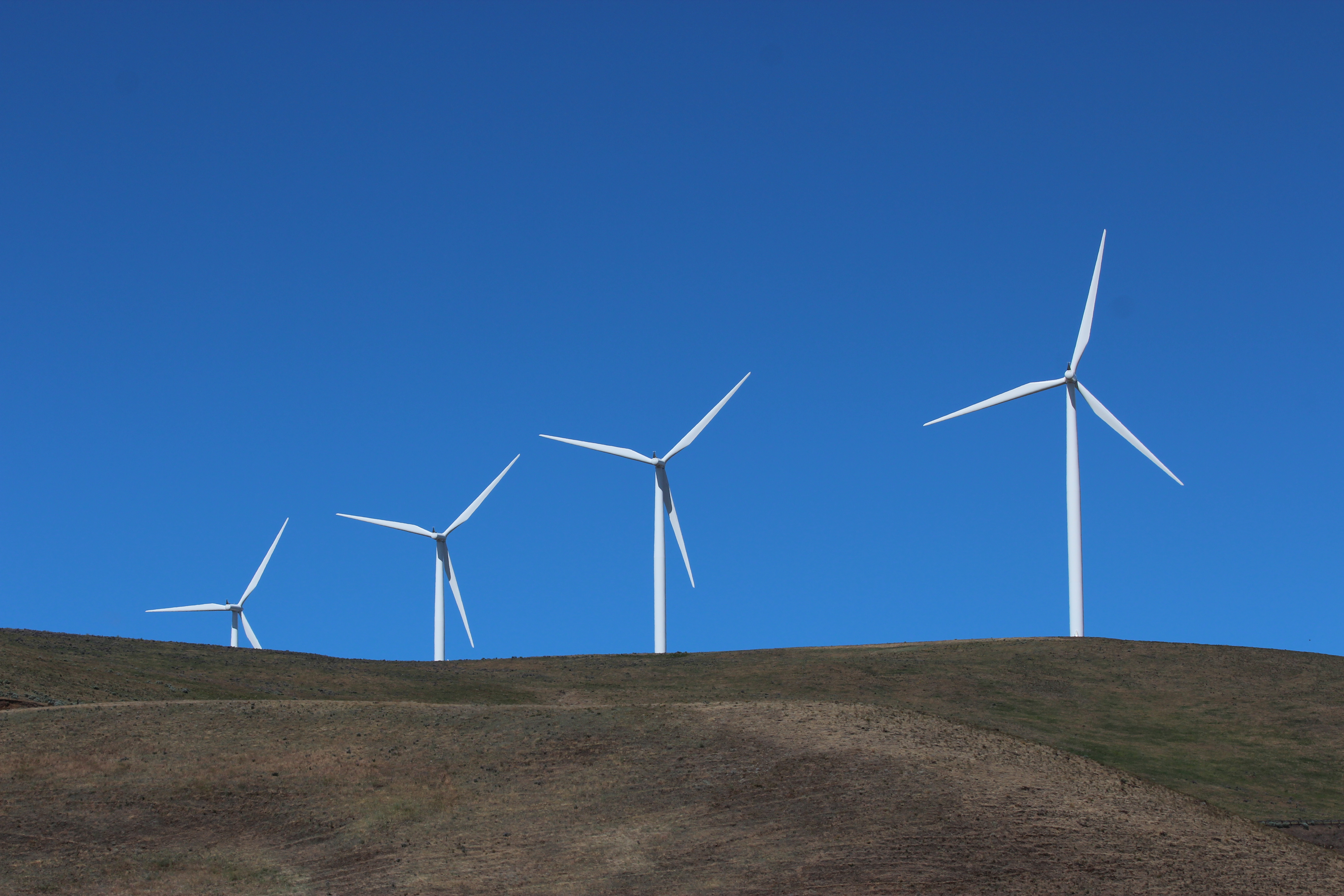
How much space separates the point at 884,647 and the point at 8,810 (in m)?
52.0

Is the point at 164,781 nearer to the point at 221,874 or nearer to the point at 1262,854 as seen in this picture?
the point at 221,874

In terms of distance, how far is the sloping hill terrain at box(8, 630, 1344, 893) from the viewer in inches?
1173

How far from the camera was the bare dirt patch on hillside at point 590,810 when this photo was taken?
2969cm

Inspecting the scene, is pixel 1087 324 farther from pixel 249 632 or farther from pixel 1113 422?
pixel 249 632

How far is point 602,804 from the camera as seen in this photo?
3322cm

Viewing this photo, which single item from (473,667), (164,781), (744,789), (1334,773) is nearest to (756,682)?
(473,667)

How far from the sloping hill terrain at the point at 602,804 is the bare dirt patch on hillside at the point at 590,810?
0.08 m

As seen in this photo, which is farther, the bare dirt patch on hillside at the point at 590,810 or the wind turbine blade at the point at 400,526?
the wind turbine blade at the point at 400,526

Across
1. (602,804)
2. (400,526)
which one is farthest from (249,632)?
(602,804)

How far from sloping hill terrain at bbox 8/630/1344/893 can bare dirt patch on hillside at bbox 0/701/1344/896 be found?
8 centimetres

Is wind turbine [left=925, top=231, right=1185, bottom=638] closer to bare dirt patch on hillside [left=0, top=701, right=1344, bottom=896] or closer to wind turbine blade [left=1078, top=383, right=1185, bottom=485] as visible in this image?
wind turbine blade [left=1078, top=383, right=1185, bottom=485]

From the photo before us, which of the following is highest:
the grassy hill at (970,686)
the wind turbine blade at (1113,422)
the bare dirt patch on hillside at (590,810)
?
the wind turbine blade at (1113,422)

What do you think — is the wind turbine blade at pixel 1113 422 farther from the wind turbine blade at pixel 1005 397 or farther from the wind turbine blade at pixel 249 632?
the wind turbine blade at pixel 249 632

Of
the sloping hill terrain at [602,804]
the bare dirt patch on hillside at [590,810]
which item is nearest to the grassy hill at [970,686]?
the sloping hill terrain at [602,804]
